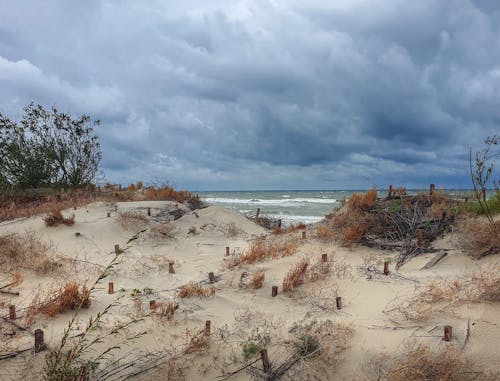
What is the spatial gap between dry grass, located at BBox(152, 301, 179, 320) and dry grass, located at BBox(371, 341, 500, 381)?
239cm

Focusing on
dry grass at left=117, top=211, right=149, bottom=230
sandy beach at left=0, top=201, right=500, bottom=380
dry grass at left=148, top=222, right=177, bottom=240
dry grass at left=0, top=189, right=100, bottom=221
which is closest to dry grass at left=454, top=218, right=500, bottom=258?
sandy beach at left=0, top=201, right=500, bottom=380

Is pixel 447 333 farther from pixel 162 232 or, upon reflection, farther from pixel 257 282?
pixel 162 232

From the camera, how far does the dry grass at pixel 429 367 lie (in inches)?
127

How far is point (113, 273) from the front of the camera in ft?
23.1

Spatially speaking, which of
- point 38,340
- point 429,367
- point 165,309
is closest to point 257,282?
point 165,309

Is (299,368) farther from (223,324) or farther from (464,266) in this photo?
(464,266)

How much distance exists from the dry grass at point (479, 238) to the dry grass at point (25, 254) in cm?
747

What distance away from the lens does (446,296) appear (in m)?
4.62

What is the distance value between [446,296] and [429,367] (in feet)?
5.14

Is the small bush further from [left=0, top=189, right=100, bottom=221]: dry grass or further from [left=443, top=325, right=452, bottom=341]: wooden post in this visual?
[left=0, top=189, right=100, bottom=221]: dry grass

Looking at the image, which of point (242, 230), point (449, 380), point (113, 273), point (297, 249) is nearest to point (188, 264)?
point (113, 273)

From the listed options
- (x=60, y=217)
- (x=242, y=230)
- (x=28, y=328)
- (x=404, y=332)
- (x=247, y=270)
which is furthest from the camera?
(x=242, y=230)

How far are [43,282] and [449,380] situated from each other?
6079 millimetres

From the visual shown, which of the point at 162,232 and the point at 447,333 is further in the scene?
the point at 162,232
